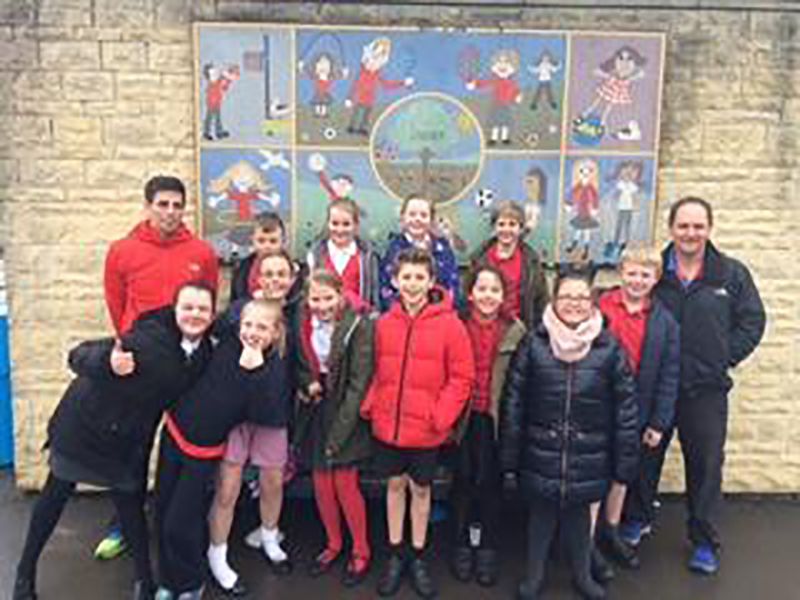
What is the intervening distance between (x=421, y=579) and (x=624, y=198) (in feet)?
8.02

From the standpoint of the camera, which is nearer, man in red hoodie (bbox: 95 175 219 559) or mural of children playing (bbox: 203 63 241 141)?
man in red hoodie (bbox: 95 175 219 559)

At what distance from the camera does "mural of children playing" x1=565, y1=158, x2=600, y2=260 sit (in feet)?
18.9

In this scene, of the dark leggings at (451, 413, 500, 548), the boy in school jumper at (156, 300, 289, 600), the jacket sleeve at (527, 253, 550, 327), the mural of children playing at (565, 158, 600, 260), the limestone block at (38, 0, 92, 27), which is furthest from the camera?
the mural of children playing at (565, 158, 600, 260)

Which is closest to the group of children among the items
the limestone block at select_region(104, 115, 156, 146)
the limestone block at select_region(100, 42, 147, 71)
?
the limestone block at select_region(104, 115, 156, 146)

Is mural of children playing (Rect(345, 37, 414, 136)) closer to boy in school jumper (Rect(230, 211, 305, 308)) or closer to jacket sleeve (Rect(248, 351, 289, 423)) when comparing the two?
boy in school jumper (Rect(230, 211, 305, 308))

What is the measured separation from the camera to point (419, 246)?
17.3ft

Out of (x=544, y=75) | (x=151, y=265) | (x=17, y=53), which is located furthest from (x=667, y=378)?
(x=17, y=53)

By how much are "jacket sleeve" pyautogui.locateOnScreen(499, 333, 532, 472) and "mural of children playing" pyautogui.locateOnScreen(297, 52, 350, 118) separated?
182cm

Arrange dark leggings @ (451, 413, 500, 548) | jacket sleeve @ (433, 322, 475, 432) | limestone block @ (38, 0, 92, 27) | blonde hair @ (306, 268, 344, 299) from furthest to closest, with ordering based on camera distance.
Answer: limestone block @ (38, 0, 92, 27) < dark leggings @ (451, 413, 500, 548) < blonde hair @ (306, 268, 344, 299) < jacket sleeve @ (433, 322, 475, 432)

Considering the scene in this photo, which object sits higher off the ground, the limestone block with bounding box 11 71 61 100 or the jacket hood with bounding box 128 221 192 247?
the limestone block with bounding box 11 71 61 100

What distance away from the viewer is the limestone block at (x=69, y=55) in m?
5.54

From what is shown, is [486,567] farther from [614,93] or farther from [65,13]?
[65,13]

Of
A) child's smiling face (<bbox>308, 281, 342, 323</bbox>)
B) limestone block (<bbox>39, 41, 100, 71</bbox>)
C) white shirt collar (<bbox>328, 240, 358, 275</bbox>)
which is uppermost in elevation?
limestone block (<bbox>39, 41, 100, 71</bbox>)

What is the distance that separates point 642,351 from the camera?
4.95 m
